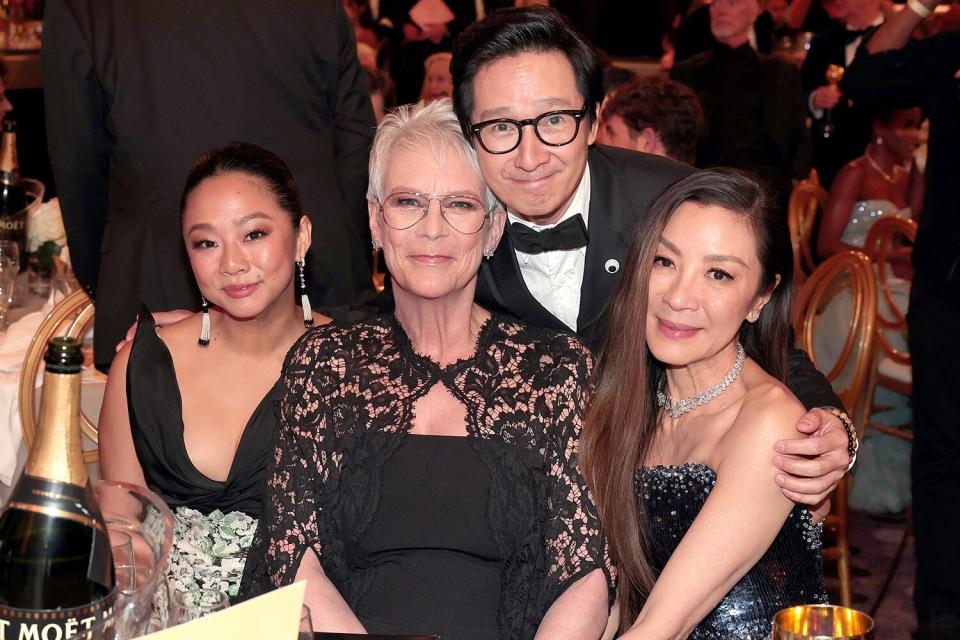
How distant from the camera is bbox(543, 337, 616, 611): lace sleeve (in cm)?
208

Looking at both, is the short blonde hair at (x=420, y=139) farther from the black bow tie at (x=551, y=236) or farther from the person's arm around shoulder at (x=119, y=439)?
the person's arm around shoulder at (x=119, y=439)

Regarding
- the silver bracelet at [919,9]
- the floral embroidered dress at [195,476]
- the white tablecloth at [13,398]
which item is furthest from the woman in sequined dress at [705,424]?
the silver bracelet at [919,9]

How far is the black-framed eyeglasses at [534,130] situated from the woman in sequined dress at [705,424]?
13.1 inches

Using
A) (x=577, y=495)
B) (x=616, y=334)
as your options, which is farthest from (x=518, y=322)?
(x=577, y=495)

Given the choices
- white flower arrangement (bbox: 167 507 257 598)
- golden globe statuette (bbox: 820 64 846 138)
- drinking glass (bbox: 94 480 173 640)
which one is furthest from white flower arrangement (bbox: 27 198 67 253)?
golden globe statuette (bbox: 820 64 846 138)

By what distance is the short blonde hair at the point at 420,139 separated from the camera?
226cm

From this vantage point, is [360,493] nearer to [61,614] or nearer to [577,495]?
[577,495]

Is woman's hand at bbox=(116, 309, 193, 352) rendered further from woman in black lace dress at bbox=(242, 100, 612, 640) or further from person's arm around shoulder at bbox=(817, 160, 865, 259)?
person's arm around shoulder at bbox=(817, 160, 865, 259)

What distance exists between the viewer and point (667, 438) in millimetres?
2271

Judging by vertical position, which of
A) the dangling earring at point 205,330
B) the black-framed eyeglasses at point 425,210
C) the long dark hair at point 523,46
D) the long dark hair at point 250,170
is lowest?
the dangling earring at point 205,330

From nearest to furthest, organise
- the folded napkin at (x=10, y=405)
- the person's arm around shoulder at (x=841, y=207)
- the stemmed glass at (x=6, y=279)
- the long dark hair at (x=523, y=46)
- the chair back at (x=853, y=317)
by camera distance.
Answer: the long dark hair at (x=523, y=46)
the folded napkin at (x=10, y=405)
the stemmed glass at (x=6, y=279)
the chair back at (x=853, y=317)
the person's arm around shoulder at (x=841, y=207)

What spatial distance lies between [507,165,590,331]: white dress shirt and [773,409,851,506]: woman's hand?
0.68m

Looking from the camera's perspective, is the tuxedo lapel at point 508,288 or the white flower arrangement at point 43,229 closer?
the tuxedo lapel at point 508,288

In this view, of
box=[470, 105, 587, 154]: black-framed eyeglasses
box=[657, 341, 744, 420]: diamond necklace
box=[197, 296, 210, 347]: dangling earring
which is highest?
box=[470, 105, 587, 154]: black-framed eyeglasses
